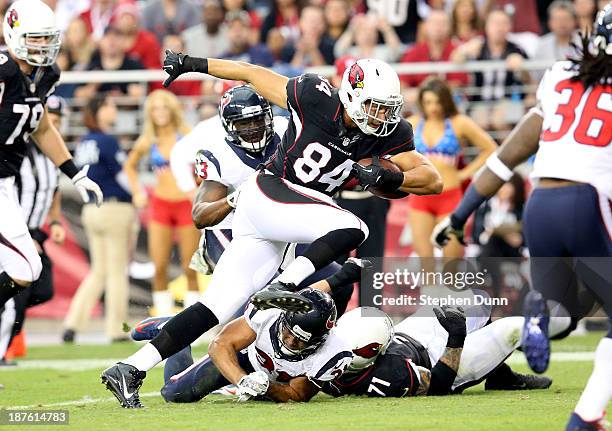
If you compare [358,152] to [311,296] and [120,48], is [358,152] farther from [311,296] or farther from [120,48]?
[120,48]

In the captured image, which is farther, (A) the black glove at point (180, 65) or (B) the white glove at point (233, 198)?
(B) the white glove at point (233, 198)

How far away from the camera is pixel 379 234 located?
9.50 metres

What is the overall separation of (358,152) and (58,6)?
889 cm

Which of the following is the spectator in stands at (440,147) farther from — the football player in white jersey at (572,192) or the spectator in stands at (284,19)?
the football player in white jersey at (572,192)

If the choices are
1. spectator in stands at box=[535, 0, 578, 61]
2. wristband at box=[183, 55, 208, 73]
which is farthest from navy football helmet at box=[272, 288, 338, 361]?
spectator in stands at box=[535, 0, 578, 61]

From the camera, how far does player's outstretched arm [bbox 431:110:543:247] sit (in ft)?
20.6

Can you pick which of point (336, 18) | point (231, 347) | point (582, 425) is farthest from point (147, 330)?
point (336, 18)

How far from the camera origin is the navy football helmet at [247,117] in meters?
7.02

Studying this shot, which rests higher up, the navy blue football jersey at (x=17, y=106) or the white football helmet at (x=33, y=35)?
the white football helmet at (x=33, y=35)

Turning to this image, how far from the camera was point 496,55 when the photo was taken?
39.8 feet

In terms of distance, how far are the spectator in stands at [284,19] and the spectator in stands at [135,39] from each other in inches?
47.8

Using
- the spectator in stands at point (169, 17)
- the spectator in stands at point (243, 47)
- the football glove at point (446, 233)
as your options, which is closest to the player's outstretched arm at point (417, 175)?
the football glove at point (446, 233)

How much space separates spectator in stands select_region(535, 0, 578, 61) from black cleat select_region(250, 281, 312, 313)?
6897mm

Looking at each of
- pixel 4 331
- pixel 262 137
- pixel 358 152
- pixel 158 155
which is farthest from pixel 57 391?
pixel 158 155
